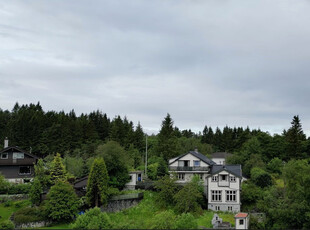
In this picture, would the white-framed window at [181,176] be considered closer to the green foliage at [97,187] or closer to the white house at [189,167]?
the white house at [189,167]

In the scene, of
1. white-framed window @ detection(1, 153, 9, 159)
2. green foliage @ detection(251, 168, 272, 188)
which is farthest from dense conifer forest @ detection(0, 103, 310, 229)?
white-framed window @ detection(1, 153, 9, 159)

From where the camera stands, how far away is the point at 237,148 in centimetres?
9150

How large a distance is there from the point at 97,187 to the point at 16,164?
20.7 m

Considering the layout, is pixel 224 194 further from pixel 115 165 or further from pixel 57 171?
pixel 57 171

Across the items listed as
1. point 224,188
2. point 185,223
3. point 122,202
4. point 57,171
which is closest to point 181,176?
point 224,188

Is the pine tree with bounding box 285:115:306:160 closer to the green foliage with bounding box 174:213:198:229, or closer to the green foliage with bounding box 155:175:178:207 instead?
the green foliage with bounding box 155:175:178:207

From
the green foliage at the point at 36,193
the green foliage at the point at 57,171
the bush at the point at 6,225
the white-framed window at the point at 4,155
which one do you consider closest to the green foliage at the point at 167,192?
the green foliage at the point at 57,171

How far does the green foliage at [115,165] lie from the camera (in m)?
41.8

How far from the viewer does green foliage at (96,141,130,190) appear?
4175 cm

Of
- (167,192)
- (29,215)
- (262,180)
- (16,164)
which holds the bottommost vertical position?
(29,215)

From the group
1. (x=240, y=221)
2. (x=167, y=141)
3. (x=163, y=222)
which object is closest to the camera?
(x=163, y=222)

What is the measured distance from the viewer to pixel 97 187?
37875 mm

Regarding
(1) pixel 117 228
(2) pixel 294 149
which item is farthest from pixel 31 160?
(2) pixel 294 149

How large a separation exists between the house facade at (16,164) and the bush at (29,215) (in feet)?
54.8
